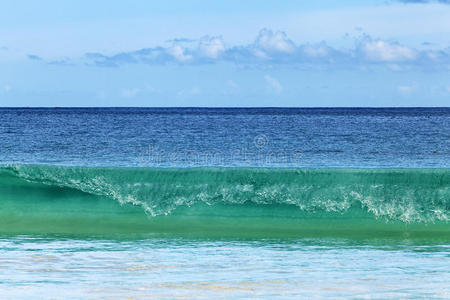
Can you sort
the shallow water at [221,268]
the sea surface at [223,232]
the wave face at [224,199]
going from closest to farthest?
1. the shallow water at [221,268]
2. the sea surface at [223,232]
3. the wave face at [224,199]

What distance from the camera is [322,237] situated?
13664 millimetres

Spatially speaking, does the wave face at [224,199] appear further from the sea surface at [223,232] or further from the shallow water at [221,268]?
the shallow water at [221,268]

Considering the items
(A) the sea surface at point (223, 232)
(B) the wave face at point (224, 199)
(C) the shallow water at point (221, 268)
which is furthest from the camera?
(B) the wave face at point (224, 199)

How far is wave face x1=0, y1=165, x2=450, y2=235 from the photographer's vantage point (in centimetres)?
1442

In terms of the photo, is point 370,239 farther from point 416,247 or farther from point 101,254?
point 101,254

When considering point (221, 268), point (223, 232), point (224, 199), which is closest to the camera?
point (221, 268)

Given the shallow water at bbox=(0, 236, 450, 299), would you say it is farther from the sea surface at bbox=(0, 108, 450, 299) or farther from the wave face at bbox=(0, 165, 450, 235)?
the wave face at bbox=(0, 165, 450, 235)

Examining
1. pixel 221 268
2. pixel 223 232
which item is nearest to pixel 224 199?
pixel 223 232

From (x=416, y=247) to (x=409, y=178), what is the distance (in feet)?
10.2

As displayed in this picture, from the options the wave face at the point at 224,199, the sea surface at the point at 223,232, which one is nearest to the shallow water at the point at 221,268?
the sea surface at the point at 223,232

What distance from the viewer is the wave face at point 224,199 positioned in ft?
47.3

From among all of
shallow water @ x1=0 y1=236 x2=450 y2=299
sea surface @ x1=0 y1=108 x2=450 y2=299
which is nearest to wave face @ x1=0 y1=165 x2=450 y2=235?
sea surface @ x1=0 y1=108 x2=450 y2=299

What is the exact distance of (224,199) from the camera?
15070mm

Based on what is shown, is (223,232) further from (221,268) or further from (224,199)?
(221,268)
